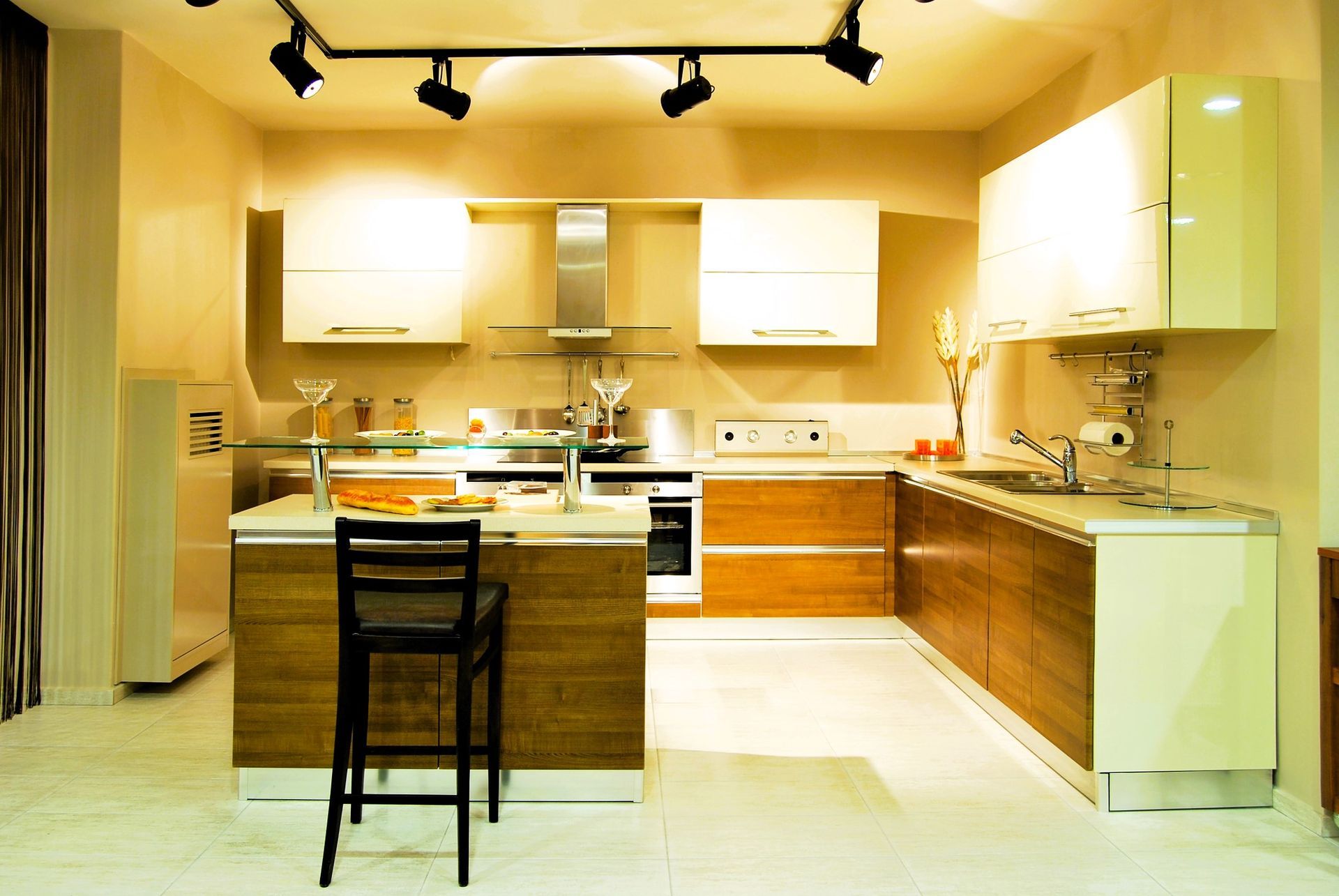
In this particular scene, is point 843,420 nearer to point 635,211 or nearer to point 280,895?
point 635,211

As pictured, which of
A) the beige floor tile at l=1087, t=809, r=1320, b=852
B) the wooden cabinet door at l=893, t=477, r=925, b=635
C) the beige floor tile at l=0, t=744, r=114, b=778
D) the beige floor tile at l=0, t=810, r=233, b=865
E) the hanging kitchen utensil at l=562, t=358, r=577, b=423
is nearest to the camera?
the beige floor tile at l=0, t=810, r=233, b=865

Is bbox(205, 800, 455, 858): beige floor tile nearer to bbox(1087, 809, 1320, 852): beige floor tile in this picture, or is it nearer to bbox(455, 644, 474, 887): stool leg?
bbox(455, 644, 474, 887): stool leg

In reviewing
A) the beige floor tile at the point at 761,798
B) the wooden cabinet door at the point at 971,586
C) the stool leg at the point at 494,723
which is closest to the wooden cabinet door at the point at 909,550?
the wooden cabinet door at the point at 971,586

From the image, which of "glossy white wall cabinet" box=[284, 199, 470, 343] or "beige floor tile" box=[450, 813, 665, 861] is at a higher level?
"glossy white wall cabinet" box=[284, 199, 470, 343]

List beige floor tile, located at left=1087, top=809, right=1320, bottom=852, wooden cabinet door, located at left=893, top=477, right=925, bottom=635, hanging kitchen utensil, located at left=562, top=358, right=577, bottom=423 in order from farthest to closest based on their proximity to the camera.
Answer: hanging kitchen utensil, located at left=562, top=358, right=577, bottom=423 < wooden cabinet door, located at left=893, top=477, right=925, bottom=635 < beige floor tile, located at left=1087, top=809, right=1320, bottom=852

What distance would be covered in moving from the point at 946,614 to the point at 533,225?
9.91 ft

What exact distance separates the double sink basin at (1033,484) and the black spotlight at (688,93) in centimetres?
197

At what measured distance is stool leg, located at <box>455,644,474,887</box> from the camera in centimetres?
244

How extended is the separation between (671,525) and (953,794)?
2.16 meters

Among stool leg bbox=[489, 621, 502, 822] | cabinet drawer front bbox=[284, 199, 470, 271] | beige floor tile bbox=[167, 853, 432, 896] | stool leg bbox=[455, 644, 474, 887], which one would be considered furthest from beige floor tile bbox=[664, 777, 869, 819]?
cabinet drawer front bbox=[284, 199, 470, 271]

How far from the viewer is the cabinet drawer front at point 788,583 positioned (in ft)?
16.0

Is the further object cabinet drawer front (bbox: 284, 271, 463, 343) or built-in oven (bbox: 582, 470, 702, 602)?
cabinet drawer front (bbox: 284, 271, 463, 343)

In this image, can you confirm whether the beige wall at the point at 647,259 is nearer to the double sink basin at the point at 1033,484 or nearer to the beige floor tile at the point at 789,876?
the double sink basin at the point at 1033,484

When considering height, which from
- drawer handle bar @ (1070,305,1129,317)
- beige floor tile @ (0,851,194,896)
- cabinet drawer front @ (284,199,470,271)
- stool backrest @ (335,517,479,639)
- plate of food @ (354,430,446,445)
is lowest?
beige floor tile @ (0,851,194,896)
